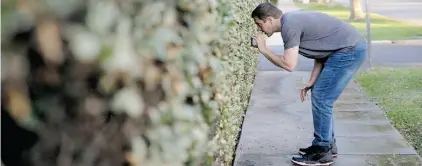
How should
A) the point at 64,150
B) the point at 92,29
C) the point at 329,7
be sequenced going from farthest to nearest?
the point at 329,7, the point at 64,150, the point at 92,29

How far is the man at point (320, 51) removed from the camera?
18.3ft

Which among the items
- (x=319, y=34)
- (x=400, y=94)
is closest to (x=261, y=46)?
(x=319, y=34)

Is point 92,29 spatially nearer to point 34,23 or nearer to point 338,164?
point 34,23

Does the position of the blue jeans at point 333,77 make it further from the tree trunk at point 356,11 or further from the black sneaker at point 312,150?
the tree trunk at point 356,11

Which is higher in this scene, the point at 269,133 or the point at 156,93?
the point at 156,93

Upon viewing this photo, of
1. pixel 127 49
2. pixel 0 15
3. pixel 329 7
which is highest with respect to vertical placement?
pixel 0 15

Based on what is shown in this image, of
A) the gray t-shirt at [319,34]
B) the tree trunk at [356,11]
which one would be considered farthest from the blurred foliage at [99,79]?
the tree trunk at [356,11]

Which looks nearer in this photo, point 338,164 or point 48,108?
point 48,108

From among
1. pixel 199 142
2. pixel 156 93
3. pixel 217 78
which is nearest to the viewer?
pixel 156 93

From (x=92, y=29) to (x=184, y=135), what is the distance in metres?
0.91

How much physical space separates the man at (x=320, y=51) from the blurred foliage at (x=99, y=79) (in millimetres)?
3368

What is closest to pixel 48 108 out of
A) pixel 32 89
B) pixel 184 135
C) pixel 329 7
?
pixel 32 89

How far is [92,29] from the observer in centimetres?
132

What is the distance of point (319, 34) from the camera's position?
577 cm
